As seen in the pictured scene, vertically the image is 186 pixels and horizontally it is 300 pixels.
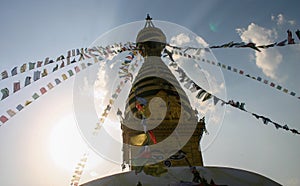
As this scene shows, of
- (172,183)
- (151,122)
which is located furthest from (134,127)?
(172,183)

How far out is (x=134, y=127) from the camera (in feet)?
47.5

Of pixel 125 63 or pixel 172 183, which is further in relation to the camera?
pixel 125 63

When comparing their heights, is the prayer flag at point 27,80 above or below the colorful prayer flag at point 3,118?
above

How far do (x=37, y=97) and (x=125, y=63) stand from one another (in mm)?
4231

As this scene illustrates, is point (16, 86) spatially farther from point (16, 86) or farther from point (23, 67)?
point (23, 67)

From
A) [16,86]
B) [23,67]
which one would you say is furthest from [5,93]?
[23,67]

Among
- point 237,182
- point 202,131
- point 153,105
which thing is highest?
point 153,105

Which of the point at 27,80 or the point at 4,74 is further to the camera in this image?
the point at 27,80

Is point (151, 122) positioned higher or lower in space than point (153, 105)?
lower

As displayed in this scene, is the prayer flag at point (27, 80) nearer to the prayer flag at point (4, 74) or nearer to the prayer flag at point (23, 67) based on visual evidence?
the prayer flag at point (23, 67)

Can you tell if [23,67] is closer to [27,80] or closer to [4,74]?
[27,80]

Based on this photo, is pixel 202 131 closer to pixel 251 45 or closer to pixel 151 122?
pixel 151 122

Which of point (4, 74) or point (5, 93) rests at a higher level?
point (4, 74)

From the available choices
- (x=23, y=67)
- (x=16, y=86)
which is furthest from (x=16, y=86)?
(x=23, y=67)
